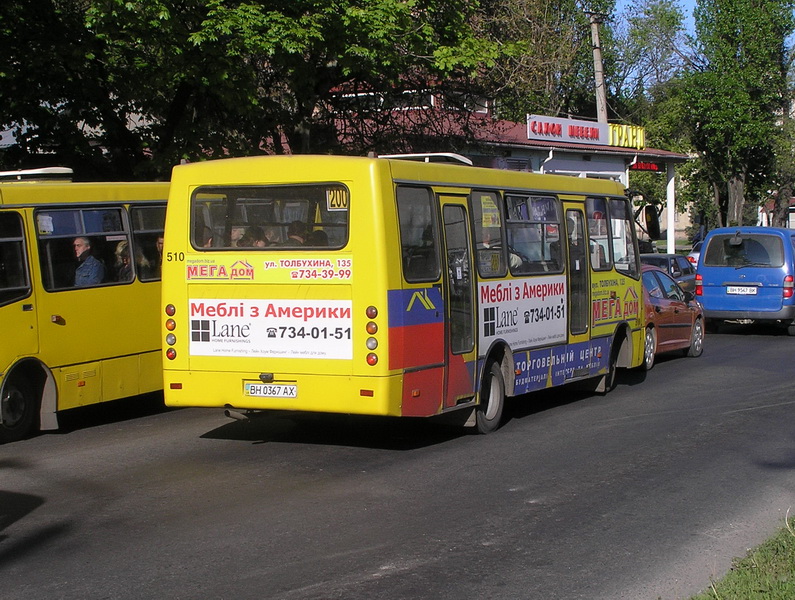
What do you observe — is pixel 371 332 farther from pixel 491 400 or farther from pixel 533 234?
pixel 533 234

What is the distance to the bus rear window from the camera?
9406 millimetres

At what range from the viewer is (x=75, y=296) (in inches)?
458

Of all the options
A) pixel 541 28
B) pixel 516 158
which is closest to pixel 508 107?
pixel 541 28

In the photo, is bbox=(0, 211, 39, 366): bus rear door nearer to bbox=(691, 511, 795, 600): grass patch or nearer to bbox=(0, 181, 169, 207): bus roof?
bbox=(0, 181, 169, 207): bus roof

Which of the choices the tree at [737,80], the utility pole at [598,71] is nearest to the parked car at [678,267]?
the utility pole at [598,71]

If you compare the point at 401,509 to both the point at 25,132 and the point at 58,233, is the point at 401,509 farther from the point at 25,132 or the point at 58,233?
the point at 25,132

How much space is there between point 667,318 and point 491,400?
23.8ft

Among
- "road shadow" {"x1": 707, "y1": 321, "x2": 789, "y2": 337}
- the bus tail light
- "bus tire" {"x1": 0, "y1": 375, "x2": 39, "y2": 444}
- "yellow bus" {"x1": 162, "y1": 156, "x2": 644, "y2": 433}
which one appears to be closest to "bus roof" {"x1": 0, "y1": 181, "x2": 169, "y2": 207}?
"bus tire" {"x1": 0, "y1": 375, "x2": 39, "y2": 444}

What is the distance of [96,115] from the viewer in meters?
18.6

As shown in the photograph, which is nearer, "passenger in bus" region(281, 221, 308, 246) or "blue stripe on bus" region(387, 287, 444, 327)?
"blue stripe on bus" region(387, 287, 444, 327)

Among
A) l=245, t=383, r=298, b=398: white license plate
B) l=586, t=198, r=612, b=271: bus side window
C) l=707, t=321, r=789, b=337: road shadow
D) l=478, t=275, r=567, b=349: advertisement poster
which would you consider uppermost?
l=586, t=198, r=612, b=271: bus side window

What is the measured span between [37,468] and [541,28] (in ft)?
68.2

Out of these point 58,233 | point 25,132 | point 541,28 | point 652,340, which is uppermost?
point 541,28

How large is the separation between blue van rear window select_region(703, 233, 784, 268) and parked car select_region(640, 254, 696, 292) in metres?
3.78
